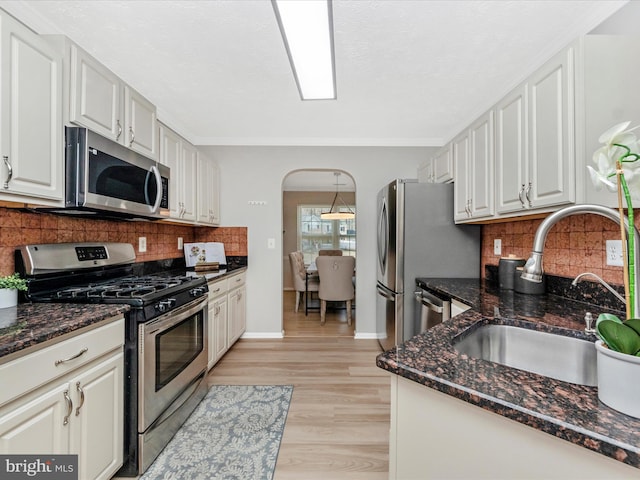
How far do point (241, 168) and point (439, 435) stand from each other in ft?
11.5

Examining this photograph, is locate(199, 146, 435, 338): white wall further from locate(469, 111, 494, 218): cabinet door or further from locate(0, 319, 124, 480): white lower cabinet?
locate(0, 319, 124, 480): white lower cabinet

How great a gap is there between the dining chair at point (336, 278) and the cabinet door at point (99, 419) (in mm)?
2909

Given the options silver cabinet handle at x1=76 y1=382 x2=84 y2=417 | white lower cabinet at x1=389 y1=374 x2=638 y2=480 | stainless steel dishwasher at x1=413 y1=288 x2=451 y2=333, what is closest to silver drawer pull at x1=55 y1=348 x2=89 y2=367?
silver cabinet handle at x1=76 y1=382 x2=84 y2=417

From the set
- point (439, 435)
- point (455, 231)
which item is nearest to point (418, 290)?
point (455, 231)

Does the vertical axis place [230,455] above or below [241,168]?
below

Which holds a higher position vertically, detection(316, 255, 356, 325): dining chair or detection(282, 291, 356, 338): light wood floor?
detection(316, 255, 356, 325): dining chair

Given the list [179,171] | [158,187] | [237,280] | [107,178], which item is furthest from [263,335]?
[107,178]

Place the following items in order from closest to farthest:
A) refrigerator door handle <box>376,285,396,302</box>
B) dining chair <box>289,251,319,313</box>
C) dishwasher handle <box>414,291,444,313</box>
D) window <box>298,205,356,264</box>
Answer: dishwasher handle <box>414,291,444,313</box> < refrigerator door handle <box>376,285,396,302</box> < dining chair <box>289,251,319,313</box> < window <box>298,205,356,264</box>

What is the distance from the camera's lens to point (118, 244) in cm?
231

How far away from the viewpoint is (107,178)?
5.67 feet

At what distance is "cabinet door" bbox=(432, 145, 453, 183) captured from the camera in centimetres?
274

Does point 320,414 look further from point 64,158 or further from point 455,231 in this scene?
point 64,158

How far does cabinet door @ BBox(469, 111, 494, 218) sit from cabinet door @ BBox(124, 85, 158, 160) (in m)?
2.32

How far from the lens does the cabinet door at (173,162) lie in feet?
8.13
